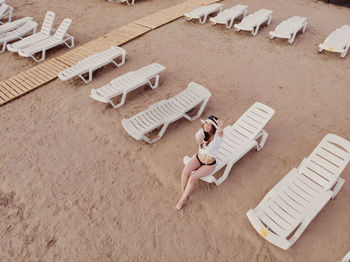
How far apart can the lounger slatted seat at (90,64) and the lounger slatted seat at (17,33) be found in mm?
3670

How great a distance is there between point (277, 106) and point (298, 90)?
37.2 inches

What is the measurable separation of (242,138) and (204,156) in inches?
48.9

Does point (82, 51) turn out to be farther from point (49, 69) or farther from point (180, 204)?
point (180, 204)

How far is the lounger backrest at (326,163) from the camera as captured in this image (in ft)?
13.3

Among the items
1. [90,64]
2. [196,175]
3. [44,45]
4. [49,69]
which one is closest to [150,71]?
[90,64]

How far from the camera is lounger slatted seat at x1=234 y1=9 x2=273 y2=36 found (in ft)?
28.5

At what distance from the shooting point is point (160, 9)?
11273 mm

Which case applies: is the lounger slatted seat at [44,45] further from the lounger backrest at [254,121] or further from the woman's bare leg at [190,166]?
the woman's bare leg at [190,166]

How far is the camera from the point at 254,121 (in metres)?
5.14

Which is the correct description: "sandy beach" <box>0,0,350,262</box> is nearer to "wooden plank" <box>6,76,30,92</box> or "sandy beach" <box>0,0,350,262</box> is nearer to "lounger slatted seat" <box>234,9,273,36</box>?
"lounger slatted seat" <box>234,9,273,36</box>

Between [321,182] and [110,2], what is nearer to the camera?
[321,182]

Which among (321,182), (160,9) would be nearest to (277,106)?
(321,182)

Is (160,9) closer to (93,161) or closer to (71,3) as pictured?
(71,3)

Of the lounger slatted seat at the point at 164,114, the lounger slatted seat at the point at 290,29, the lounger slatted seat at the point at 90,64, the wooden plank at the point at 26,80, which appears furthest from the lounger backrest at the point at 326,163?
the wooden plank at the point at 26,80
